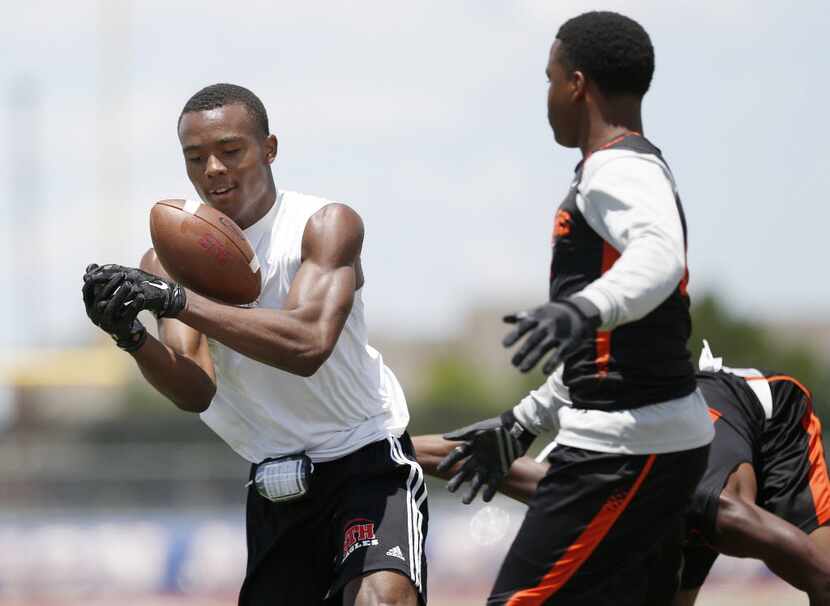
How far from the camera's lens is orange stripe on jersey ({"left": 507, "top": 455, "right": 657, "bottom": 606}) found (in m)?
4.44

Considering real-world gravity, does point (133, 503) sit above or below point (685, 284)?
below

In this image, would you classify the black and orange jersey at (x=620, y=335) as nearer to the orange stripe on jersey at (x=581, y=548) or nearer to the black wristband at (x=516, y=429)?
the orange stripe on jersey at (x=581, y=548)

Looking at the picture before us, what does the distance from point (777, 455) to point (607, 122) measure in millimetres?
2440

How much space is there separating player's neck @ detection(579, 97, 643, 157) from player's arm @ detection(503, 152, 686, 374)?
0.20 meters

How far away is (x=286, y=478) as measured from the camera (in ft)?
17.2

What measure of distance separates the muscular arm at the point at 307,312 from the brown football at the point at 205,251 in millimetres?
186

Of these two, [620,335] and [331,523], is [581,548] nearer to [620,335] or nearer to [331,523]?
[620,335]

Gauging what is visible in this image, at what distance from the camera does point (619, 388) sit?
14.7 ft

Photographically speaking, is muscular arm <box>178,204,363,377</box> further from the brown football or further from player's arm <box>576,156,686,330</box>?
player's arm <box>576,156,686,330</box>

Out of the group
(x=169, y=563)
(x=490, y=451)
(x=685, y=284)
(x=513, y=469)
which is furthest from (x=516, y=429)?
(x=169, y=563)

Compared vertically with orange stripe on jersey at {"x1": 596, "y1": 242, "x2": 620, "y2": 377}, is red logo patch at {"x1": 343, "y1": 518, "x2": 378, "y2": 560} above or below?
below

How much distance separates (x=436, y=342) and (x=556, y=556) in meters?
62.8

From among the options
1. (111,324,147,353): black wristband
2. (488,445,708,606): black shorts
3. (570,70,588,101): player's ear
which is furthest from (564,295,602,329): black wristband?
(111,324,147,353): black wristband

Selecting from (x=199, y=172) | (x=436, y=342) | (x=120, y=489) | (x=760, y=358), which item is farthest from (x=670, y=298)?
(x=436, y=342)
